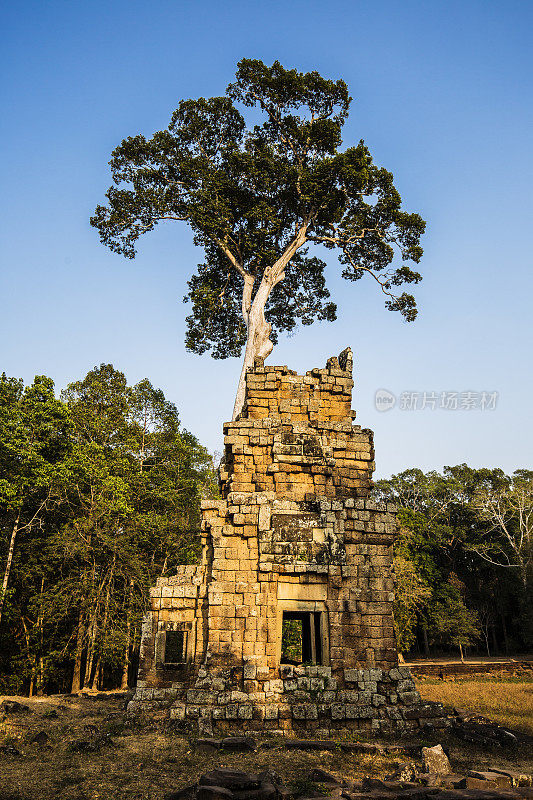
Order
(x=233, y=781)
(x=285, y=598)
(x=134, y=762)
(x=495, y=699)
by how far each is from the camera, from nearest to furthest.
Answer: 1. (x=233, y=781)
2. (x=134, y=762)
3. (x=285, y=598)
4. (x=495, y=699)

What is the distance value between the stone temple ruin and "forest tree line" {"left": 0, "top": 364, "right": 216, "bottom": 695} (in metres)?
9.61

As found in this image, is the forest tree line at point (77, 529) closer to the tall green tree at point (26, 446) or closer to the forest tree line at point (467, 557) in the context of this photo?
the tall green tree at point (26, 446)

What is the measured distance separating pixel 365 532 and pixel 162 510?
15.7 metres

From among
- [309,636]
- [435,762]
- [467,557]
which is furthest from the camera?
[467,557]

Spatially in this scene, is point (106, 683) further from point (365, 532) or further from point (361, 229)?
point (361, 229)

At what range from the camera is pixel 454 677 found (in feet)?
74.3

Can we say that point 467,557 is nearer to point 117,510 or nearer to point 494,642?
point 494,642

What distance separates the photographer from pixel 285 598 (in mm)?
10445

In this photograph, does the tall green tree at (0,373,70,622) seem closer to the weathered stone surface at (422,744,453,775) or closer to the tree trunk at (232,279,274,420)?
the tree trunk at (232,279,274,420)

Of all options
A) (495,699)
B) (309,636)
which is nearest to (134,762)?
(309,636)

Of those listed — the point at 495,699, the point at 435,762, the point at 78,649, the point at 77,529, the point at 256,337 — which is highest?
the point at 256,337

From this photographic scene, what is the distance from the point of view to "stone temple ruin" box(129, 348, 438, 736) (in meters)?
9.50

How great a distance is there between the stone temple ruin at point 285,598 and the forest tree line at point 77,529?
378 inches

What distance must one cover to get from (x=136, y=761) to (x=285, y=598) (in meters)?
3.87
